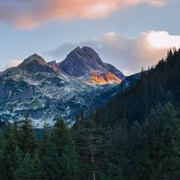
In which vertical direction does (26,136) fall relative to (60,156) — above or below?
above

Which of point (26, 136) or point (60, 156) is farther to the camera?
point (26, 136)

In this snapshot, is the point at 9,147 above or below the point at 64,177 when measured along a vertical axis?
above

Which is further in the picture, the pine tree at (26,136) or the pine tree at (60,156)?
the pine tree at (26,136)

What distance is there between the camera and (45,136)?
81.1 metres

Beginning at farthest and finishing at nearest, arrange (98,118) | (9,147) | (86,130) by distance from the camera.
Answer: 1. (98,118)
2. (9,147)
3. (86,130)

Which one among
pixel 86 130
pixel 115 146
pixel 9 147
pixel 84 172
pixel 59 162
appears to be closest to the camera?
pixel 86 130

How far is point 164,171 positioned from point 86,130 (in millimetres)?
20243

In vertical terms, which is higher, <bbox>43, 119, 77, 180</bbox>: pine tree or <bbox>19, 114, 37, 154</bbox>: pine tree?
<bbox>19, 114, 37, 154</bbox>: pine tree

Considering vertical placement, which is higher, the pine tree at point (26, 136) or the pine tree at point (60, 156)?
the pine tree at point (26, 136)

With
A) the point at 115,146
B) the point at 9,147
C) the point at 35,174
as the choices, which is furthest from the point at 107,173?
the point at 9,147

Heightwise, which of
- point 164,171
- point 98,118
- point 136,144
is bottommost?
point 164,171

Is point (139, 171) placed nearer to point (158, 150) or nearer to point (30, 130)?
point (158, 150)

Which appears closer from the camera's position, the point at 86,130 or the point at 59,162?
the point at 86,130

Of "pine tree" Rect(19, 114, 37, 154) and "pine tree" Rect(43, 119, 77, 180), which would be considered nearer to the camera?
"pine tree" Rect(43, 119, 77, 180)
